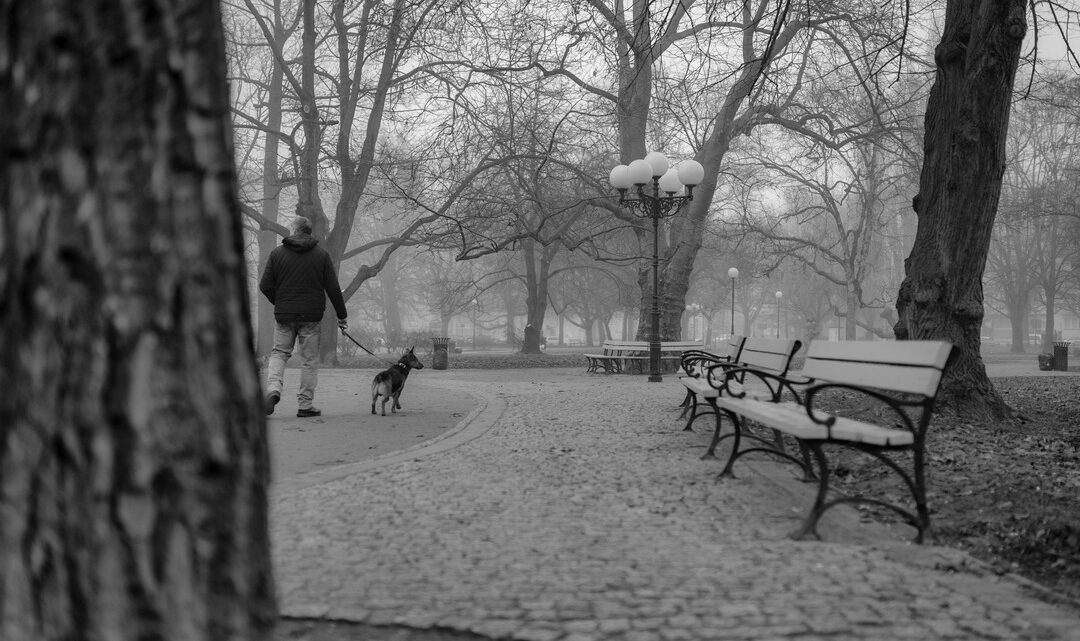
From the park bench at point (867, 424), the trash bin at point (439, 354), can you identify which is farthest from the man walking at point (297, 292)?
the trash bin at point (439, 354)

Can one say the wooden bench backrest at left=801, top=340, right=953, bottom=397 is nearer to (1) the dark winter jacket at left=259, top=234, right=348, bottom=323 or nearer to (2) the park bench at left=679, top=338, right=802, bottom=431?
(2) the park bench at left=679, top=338, right=802, bottom=431

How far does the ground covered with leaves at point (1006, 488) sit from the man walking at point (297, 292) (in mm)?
5601

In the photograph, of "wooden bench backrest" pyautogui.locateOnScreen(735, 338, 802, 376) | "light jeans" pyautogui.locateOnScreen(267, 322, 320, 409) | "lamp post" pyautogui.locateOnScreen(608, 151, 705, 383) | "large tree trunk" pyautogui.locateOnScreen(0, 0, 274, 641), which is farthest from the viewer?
"lamp post" pyautogui.locateOnScreen(608, 151, 705, 383)

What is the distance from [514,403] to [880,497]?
6.88m

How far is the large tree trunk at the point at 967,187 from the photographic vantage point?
9000 millimetres

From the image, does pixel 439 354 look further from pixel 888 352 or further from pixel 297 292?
pixel 888 352

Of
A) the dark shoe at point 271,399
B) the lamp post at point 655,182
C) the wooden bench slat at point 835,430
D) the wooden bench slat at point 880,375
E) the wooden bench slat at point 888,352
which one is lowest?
the dark shoe at point 271,399

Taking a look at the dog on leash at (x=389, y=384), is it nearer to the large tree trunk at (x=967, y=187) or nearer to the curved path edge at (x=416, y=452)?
the curved path edge at (x=416, y=452)

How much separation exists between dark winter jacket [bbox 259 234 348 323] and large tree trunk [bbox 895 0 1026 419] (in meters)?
6.31

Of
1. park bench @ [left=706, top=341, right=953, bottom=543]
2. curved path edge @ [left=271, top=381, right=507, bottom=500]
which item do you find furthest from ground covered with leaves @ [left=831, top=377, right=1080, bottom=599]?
curved path edge @ [left=271, top=381, right=507, bottom=500]

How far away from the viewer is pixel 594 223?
24.5 meters

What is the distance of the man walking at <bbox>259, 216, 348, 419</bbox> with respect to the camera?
9.53 m

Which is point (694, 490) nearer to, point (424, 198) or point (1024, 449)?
point (1024, 449)

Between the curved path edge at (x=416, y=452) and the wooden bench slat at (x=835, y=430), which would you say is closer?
the wooden bench slat at (x=835, y=430)
